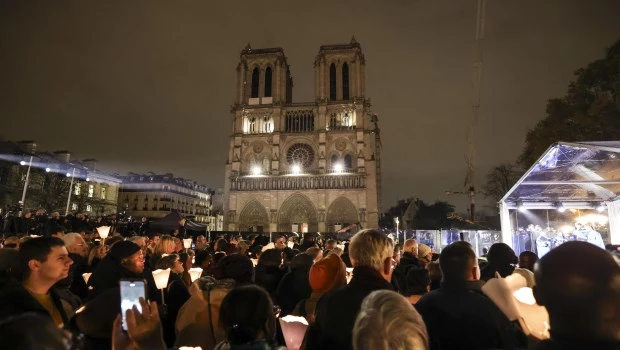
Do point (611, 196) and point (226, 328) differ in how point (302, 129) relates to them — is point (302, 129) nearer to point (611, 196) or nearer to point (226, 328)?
point (611, 196)

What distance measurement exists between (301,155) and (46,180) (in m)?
26.4

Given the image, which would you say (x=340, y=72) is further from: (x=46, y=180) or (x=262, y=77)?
(x=46, y=180)

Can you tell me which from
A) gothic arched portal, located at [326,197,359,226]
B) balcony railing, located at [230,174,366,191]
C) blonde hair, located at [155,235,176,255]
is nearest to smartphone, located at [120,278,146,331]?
blonde hair, located at [155,235,176,255]

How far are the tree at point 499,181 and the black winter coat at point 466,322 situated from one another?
34390mm

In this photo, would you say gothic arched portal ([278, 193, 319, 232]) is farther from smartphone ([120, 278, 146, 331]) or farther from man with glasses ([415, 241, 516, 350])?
smartphone ([120, 278, 146, 331])

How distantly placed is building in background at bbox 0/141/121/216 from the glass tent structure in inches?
1117

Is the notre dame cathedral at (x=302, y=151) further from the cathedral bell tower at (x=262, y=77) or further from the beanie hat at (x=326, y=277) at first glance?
the beanie hat at (x=326, y=277)

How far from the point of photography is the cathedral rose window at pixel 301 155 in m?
43.7

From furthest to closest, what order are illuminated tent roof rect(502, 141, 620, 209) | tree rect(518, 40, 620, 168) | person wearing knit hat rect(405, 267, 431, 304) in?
tree rect(518, 40, 620, 168), illuminated tent roof rect(502, 141, 620, 209), person wearing knit hat rect(405, 267, 431, 304)

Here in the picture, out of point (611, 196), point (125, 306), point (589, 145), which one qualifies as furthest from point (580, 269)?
point (611, 196)

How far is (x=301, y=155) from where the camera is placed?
144 ft

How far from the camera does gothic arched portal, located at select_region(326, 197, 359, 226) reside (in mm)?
40625

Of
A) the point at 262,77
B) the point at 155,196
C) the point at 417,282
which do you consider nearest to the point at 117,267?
the point at 417,282

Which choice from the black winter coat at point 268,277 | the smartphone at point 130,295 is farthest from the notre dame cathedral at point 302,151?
the smartphone at point 130,295
